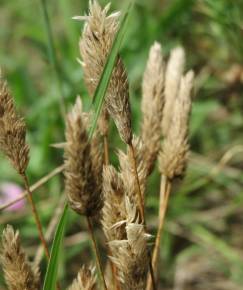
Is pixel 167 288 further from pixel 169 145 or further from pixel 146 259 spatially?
pixel 146 259

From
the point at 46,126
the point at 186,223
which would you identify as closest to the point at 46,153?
the point at 46,126

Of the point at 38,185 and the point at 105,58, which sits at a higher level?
the point at 105,58

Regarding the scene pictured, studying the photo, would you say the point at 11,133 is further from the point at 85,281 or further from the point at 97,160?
the point at 85,281

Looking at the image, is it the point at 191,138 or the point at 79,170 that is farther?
the point at 191,138

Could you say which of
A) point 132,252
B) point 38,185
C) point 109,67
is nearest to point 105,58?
point 109,67

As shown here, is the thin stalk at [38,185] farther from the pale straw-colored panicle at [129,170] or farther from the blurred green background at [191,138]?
the blurred green background at [191,138]
